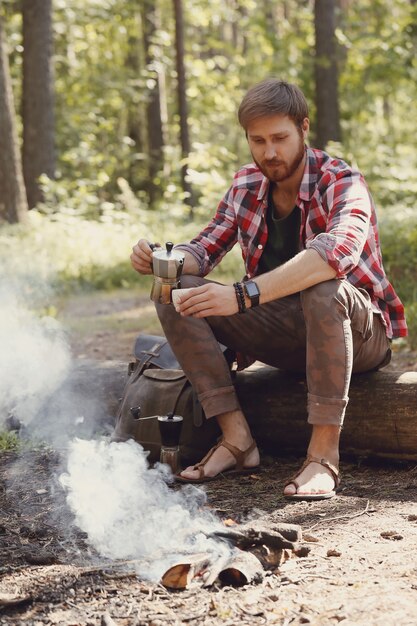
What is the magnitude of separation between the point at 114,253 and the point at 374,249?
7.68m

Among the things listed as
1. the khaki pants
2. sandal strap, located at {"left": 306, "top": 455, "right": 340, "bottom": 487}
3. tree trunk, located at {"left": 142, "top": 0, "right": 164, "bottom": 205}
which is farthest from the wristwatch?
tree trunk, located at {"left": 142, "top": 0, "right": 164, "bottom": 205}

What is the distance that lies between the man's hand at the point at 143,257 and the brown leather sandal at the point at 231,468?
858 mm

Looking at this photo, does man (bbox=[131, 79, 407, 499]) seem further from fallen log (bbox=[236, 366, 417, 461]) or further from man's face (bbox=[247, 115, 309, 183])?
fallen log (bbox=[236, 366, 417, 461])

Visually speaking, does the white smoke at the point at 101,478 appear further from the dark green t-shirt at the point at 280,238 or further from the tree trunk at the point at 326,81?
the tree trunk at the point at 326,81

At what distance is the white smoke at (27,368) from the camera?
4.69 m

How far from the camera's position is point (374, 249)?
361 centimetres

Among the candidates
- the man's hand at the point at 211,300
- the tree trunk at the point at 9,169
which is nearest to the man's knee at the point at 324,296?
the man's hand at the point at 211,300

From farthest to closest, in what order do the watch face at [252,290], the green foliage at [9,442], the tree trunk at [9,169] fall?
the tree trunk at [9,169] → the green foliage at [9,442] → the watch face at [252,290]

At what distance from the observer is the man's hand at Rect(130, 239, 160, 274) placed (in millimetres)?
3781

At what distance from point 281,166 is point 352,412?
3.74ft

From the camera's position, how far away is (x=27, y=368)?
16.1 ft

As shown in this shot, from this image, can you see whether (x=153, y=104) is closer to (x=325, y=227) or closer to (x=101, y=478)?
(x=325, y=227)

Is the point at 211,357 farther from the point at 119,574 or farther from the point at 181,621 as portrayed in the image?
the point at 181,621

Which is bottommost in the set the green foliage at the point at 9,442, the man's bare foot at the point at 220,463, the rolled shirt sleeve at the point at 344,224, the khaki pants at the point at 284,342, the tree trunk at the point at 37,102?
the green foliage at the point at 9,442
